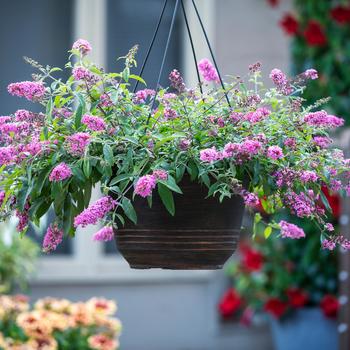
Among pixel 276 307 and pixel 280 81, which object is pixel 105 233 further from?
pixel 276 307

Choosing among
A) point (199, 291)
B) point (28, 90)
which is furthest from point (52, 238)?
point (199, 291)

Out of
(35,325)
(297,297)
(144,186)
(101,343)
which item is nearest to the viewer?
(144,186)

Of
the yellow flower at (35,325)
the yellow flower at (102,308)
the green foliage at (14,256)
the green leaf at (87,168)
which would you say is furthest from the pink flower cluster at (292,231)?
the green foliage at (14,256)

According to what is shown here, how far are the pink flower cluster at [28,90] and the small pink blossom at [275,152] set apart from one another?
1.69 feet

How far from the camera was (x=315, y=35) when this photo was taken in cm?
Result: 530

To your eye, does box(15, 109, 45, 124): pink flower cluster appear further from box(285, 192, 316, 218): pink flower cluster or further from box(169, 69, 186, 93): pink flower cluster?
box(285, 192, 316, 218): pink flower cluster

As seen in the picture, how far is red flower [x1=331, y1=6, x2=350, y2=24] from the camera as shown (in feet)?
17.3

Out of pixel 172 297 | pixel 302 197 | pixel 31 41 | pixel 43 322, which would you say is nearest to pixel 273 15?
pixel 31 41

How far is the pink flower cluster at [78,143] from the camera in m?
1.84

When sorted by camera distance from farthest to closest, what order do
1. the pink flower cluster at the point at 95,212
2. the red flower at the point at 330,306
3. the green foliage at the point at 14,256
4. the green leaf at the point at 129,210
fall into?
1. the red flower at the point at 330,306
2. the green foliage at the point at 14,256
3. the green leaf at the point at 129,210
4. the pink flower cluster at the point at 95,212

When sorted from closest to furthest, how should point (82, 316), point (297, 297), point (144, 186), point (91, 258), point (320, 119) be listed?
1. point (144, 186)
2. point (320, 119)
3. point (82, 316)
4. point (297, 297)
5. point (91, 258)

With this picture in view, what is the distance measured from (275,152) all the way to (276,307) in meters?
3.38

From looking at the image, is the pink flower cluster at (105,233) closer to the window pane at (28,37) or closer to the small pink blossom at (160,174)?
the small pink blossom at (160,174)

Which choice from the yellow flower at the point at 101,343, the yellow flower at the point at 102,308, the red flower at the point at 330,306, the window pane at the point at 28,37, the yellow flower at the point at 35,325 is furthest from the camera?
the window pane at the point at 28,37
